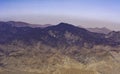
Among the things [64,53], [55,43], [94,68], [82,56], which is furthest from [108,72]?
[55,43]

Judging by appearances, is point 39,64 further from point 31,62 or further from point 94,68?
point 94,68

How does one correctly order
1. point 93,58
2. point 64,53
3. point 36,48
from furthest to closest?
point 36,48
point 64,53
point 93,58

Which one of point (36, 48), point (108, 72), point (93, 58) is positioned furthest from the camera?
point (36, 48)

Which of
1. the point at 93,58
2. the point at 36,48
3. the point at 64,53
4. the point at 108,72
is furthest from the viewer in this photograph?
the point at 36,48

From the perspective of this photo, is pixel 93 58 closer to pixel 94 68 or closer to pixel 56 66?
pixel 94 68

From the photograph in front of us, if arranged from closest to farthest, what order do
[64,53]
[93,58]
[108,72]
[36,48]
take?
1. [108,72]
2. [93,58]
3. [64,53]
4. [36,48]

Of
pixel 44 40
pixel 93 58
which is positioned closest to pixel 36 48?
pixel 44 40

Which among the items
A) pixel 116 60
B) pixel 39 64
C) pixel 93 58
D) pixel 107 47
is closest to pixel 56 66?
pixel 39 64

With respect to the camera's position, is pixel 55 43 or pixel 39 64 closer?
pixel 39 64
